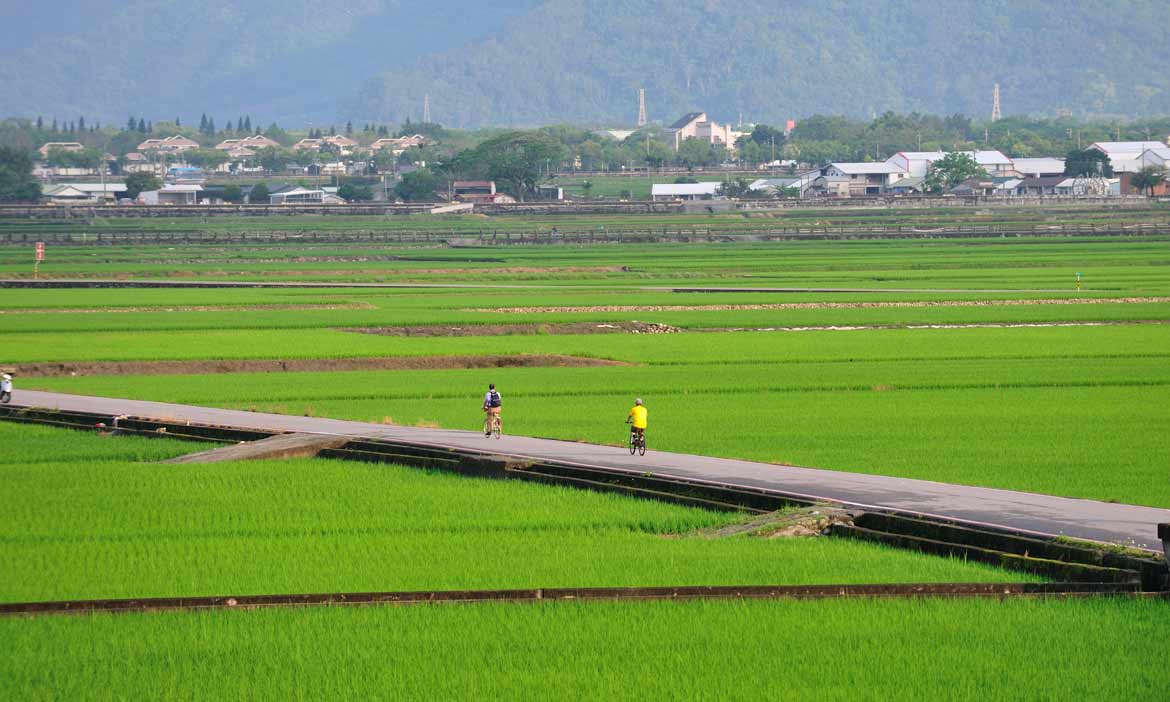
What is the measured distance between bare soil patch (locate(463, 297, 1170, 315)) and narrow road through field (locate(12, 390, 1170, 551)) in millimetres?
30528

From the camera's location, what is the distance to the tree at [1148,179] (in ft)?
588

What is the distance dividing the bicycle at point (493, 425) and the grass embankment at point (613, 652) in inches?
496

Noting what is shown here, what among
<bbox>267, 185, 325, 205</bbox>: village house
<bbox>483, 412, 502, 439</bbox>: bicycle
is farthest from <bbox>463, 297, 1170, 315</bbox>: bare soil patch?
<bbox>267, 185, 325, 205</bbox>: village house

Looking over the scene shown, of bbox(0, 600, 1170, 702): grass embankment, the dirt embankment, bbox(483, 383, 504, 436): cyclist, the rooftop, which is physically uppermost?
the rooftop

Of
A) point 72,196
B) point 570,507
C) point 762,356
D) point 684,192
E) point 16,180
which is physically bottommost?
point 762,356

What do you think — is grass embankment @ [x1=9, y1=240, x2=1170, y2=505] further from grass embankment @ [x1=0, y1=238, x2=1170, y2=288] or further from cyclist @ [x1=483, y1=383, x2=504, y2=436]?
cyclist @ [x1=483, y1=383, x2=504, y2=436]

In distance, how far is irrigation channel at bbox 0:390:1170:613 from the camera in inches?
720

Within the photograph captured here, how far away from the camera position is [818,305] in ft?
215

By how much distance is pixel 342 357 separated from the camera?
159ft

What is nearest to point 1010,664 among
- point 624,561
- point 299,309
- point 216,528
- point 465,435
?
point 624,561

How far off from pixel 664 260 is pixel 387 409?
6596cm

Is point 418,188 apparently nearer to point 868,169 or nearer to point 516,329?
point 868,169

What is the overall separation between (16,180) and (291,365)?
15043cm

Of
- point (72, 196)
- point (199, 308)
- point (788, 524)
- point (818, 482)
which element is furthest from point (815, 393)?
point (72, 196)
